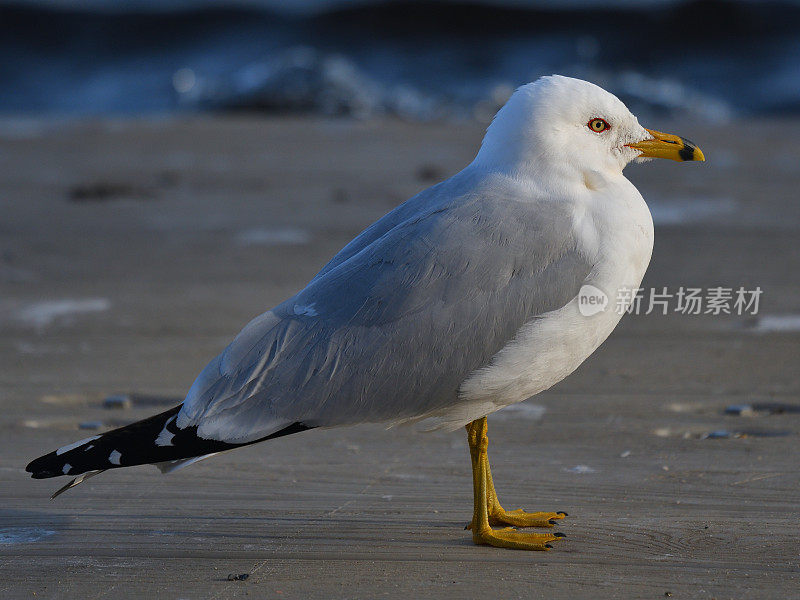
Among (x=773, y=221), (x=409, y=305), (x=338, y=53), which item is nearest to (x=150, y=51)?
(x=338, y=53)

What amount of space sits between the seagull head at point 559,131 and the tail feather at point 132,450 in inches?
38.6

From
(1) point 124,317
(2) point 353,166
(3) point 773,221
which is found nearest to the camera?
(1) point 124,317

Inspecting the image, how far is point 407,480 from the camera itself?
3.15 metres

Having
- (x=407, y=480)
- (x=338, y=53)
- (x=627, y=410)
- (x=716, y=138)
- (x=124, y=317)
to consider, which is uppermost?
(x=338, y=53)

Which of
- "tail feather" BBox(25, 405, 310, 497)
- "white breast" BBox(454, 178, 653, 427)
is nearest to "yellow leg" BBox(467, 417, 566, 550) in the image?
"white breast" BBox(454, 178, 653, 427)

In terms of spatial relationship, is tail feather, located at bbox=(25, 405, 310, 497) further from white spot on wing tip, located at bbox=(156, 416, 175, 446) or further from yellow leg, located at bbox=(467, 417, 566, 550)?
yellow leg, located at bbox=(467, 417, 566, 550)

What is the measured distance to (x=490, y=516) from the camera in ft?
9.62

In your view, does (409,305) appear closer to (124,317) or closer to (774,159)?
(124,317)

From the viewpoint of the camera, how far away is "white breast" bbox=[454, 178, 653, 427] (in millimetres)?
2658

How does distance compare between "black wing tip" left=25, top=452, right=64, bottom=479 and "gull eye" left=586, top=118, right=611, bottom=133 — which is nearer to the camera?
"black wing tip" left=25, top=452, right=64, bottom=479

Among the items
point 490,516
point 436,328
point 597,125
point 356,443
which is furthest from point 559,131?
point 356,443

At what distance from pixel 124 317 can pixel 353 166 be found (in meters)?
3.68

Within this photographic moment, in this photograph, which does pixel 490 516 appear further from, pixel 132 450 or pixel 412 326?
pixel 132 450

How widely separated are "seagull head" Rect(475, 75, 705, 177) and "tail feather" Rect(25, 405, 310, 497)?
3.22ft
